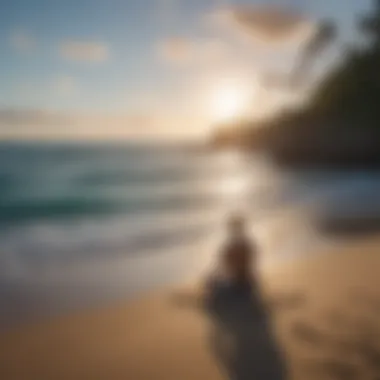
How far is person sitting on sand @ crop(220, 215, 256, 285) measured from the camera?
49.3 inches

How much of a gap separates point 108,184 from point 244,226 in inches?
14.8

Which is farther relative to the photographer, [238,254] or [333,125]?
[333,125]

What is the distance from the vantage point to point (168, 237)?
4.45ft

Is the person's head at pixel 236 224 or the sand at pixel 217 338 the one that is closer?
the sand at pixel 217 338

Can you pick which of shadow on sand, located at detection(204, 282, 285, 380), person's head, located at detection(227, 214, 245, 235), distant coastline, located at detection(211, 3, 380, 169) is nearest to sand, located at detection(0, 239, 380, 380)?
shadow on sand, located at detection(204, 282, 285, 380)

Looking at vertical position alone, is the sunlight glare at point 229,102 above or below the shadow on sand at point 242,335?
above

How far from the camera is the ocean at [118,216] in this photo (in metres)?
1.26

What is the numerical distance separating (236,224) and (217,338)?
286 mm

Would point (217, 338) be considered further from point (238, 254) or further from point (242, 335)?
point (238, 254)

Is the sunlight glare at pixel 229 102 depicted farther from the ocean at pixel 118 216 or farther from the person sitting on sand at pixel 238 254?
the person sitting on sand at pixel 238 254

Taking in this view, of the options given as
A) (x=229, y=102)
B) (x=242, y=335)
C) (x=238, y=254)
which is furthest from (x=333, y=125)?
(x=242, y=335)

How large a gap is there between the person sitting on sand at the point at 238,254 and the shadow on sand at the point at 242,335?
0.11 feet

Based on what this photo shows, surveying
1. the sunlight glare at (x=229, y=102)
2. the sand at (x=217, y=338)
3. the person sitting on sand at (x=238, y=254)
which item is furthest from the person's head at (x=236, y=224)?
the sunlight glare at (x=229, y=102)

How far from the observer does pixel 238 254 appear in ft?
4.14
